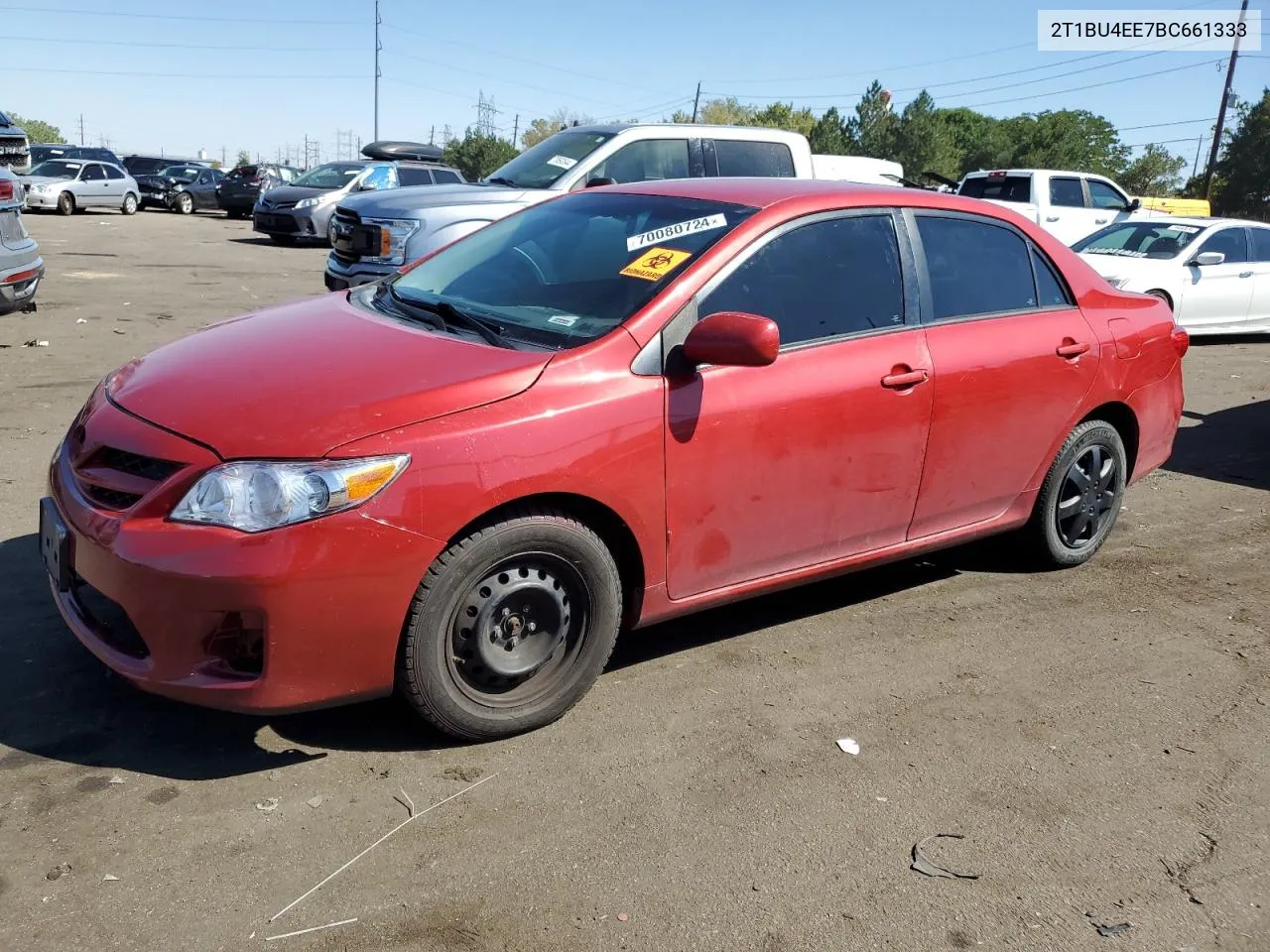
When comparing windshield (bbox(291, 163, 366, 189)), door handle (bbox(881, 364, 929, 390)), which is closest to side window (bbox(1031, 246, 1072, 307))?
door handle (bbox(881, 364, 929, 390))

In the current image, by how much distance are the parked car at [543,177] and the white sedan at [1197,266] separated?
4.15 metres

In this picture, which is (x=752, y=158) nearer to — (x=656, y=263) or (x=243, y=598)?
(x=656, y=263)

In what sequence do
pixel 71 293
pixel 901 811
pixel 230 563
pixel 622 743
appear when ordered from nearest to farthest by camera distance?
pixel 230 563 → pixel 901 811 → pixel 622 743 → pixel 71 293

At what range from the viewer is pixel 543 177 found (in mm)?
10164

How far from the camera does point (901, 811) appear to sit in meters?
3.11

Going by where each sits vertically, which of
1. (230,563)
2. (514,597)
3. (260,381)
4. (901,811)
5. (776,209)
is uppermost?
(776,209)

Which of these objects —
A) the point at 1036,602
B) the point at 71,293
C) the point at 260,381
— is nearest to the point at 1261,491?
the point at 1036,602

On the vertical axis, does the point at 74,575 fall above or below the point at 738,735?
above

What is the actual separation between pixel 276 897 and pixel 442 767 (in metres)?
0.68

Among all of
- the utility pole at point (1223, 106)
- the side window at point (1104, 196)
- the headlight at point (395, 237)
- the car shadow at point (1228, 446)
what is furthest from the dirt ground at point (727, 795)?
the utility pole at point (1223, 106)

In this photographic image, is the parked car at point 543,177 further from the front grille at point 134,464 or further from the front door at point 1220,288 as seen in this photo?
the front grille at point 134,464

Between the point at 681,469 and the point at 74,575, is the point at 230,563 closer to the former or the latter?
the point at 74,575

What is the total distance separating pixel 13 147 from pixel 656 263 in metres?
10.8

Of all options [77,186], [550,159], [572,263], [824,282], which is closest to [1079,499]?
[824,282]
